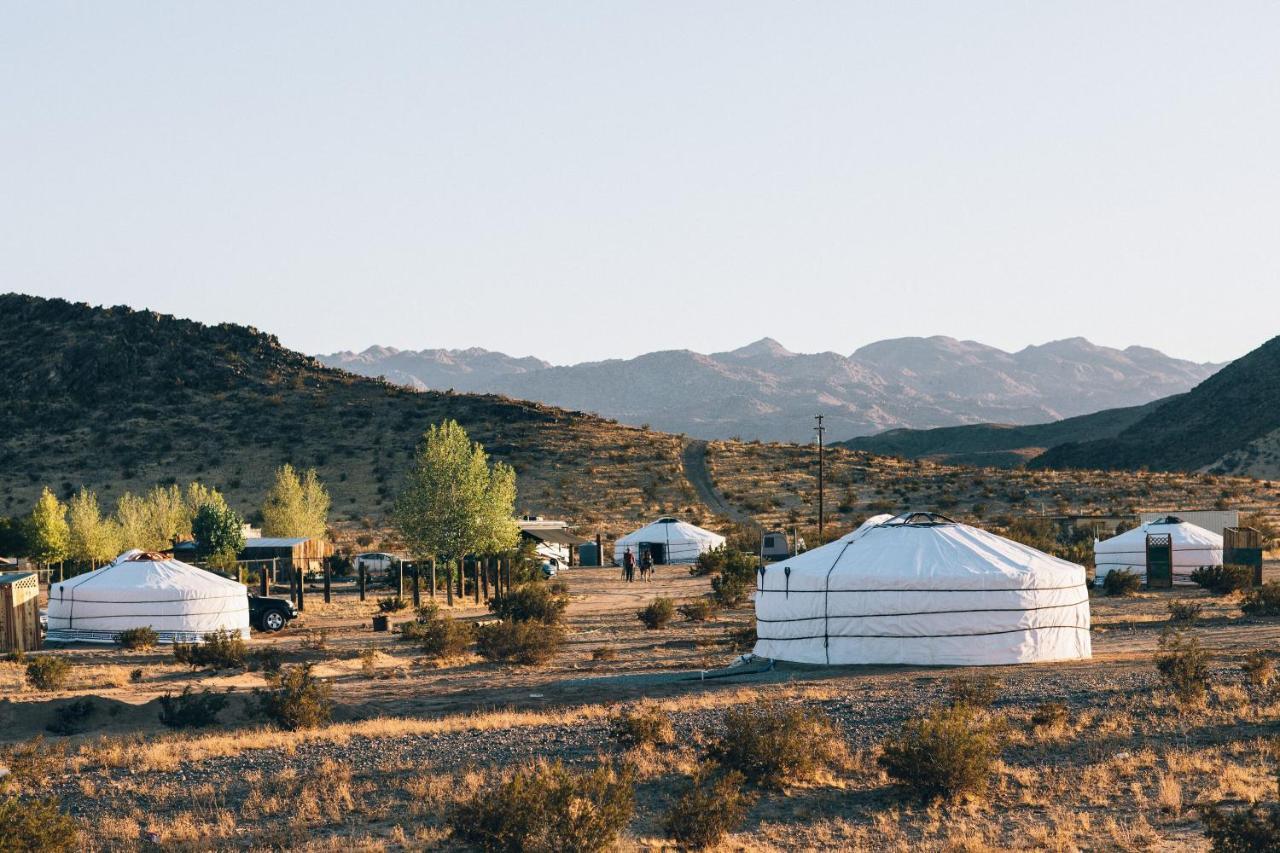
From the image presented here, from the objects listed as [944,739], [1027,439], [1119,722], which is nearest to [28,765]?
[944,739]

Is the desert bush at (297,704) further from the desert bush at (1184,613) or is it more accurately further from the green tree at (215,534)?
the green tree at (215,534)

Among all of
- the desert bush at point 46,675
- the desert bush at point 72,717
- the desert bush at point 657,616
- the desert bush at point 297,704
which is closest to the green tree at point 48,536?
the desert bush at point 657,616

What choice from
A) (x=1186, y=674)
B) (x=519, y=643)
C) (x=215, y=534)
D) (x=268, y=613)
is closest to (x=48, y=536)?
(x=215, y=534)

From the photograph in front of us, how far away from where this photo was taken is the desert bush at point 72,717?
21.2 metres

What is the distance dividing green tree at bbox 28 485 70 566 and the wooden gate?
40.6 metres

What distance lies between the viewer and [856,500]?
81500 mm

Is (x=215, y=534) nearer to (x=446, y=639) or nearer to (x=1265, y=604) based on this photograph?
(x=446, y=639)

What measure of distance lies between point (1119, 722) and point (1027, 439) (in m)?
179

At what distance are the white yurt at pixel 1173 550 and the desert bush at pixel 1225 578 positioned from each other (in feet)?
6.52

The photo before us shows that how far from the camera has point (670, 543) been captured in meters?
63.8

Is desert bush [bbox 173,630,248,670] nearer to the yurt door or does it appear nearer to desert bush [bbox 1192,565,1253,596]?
desert bush [bbox 1192,565,1253,596]

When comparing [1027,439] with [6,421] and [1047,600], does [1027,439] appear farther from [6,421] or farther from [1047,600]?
[1047,600]

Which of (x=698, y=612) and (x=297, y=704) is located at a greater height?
(x=297, y=704)

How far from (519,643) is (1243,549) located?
25.2m
